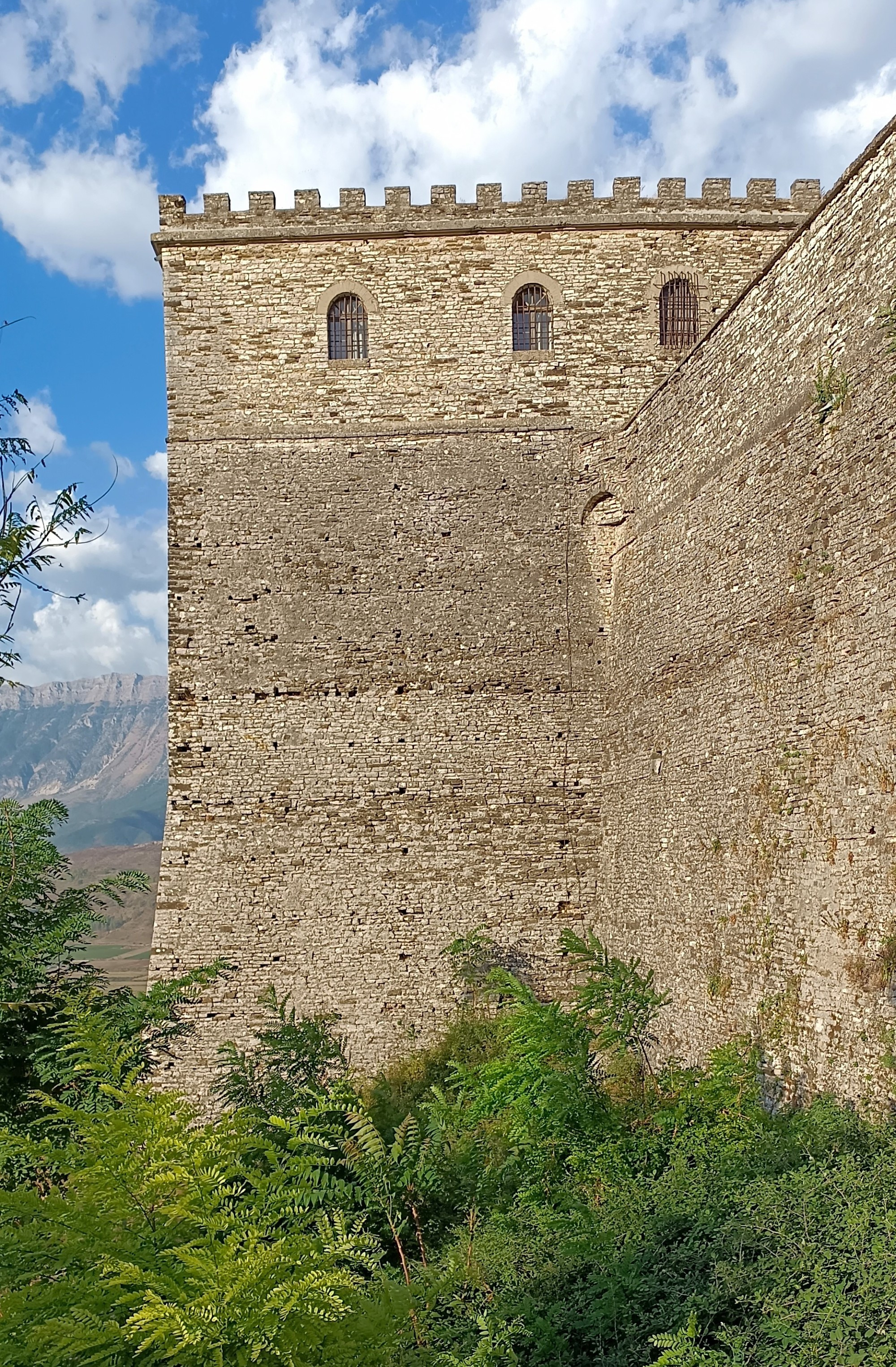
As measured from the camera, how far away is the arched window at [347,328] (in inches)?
569

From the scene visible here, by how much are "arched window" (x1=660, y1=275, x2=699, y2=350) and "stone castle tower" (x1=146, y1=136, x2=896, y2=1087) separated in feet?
0.13

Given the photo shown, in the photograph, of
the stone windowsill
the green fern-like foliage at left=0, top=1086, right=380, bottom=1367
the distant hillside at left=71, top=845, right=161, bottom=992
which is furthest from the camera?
the distant hillside at left=71, top=845, right=161, bottom=992

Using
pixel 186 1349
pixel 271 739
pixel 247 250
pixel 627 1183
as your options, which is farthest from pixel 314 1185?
pixel 247 250

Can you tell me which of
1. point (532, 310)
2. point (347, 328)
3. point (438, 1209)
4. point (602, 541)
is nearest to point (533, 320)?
point (532, 310)

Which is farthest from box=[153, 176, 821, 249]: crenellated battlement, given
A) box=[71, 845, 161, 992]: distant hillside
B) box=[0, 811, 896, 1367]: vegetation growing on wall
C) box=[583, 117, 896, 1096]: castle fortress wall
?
box=[71, 845, 161, 992]: distant hillside

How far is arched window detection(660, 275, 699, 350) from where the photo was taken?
47.1 feet

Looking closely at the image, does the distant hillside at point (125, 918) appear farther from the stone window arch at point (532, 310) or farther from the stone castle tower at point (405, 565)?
the stone window arch at point (532, 310)

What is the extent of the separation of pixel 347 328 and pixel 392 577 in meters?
3.96

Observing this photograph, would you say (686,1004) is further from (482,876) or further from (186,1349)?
(186,1349)

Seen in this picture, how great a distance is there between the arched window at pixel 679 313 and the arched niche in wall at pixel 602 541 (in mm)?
2764

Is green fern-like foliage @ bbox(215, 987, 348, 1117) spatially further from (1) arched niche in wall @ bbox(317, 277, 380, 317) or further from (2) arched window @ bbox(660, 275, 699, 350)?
(2) arched window @ bbox(660, 275, 699, 350)

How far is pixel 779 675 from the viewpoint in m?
8.66

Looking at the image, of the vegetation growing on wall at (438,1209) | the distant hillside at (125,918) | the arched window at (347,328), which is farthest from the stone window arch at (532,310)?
the distant hillside at (125,918)

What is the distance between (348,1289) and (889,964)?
185 inches
